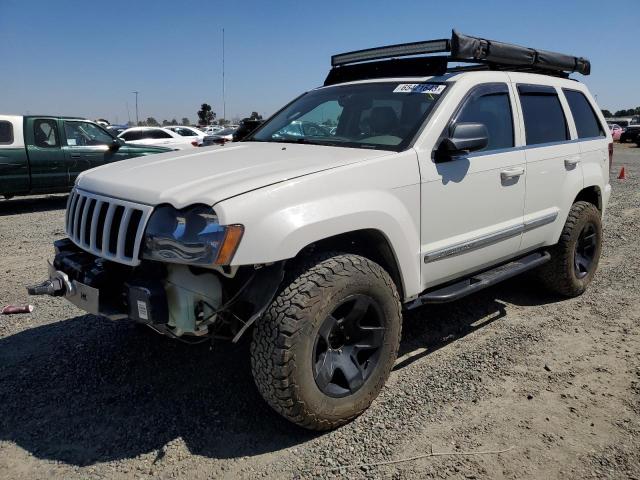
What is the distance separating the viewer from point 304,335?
255 cm

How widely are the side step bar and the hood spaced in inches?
37.5

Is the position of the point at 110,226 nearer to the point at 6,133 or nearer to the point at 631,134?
the point at 6,133

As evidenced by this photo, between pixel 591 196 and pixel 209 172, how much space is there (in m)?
3.87

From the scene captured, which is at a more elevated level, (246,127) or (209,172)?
(246,127)

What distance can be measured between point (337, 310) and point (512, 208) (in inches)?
70.0

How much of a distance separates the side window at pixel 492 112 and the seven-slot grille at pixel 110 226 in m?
2.14

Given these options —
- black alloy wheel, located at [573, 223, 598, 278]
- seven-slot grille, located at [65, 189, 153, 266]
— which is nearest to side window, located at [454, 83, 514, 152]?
black alloy wheel, located at [573, 223, 598, 278]

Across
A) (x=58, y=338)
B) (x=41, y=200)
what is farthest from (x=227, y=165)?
(x=41, y=200)

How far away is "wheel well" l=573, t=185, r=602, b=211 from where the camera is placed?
4.90m

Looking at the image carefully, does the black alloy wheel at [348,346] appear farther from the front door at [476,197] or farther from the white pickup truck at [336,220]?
the front door at [476,197]

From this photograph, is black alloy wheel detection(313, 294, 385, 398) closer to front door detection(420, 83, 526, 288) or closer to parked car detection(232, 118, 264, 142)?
front door detection(420, 83, 526, 288)

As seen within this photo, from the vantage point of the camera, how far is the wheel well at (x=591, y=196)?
4902 mm

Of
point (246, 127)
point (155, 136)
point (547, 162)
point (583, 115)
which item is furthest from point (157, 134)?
point (547, 162)

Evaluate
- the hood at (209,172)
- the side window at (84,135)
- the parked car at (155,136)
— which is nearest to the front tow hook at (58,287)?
the hood at (209,172)
